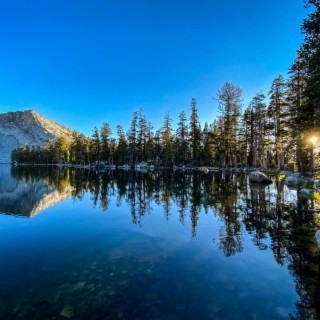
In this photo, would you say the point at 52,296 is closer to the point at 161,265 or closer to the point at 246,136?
the point at 161,265

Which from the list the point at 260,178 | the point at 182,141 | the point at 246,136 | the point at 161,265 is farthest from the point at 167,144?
the point at 161,265

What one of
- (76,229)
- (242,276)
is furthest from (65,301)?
(76,229)

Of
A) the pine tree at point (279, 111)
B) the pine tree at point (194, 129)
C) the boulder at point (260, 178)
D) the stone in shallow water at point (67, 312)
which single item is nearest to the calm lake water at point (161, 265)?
the stone in shallow water at point (67, 312)

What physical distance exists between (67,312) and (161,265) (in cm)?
270

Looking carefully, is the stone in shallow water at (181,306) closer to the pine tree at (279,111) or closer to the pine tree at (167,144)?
the pine tree at (279,111)

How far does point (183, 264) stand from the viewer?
6523 millimetres

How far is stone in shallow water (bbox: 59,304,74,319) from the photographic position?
4.23 meters

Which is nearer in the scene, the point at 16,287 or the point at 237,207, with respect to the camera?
the point at 16,287

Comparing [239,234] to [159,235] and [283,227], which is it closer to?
[283,227]

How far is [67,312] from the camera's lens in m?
4.34

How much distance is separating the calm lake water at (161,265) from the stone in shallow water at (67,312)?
18 mm

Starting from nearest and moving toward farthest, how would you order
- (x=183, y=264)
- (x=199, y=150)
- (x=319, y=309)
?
1. (x=319, y=309)
2. (x=183, y=264)
3. (x=199, y=150)

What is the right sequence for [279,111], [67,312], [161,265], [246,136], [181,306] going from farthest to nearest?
[246,136] → [279,111] → [161,265] → [181,306] → [67,312]

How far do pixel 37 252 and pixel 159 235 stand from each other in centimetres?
413
